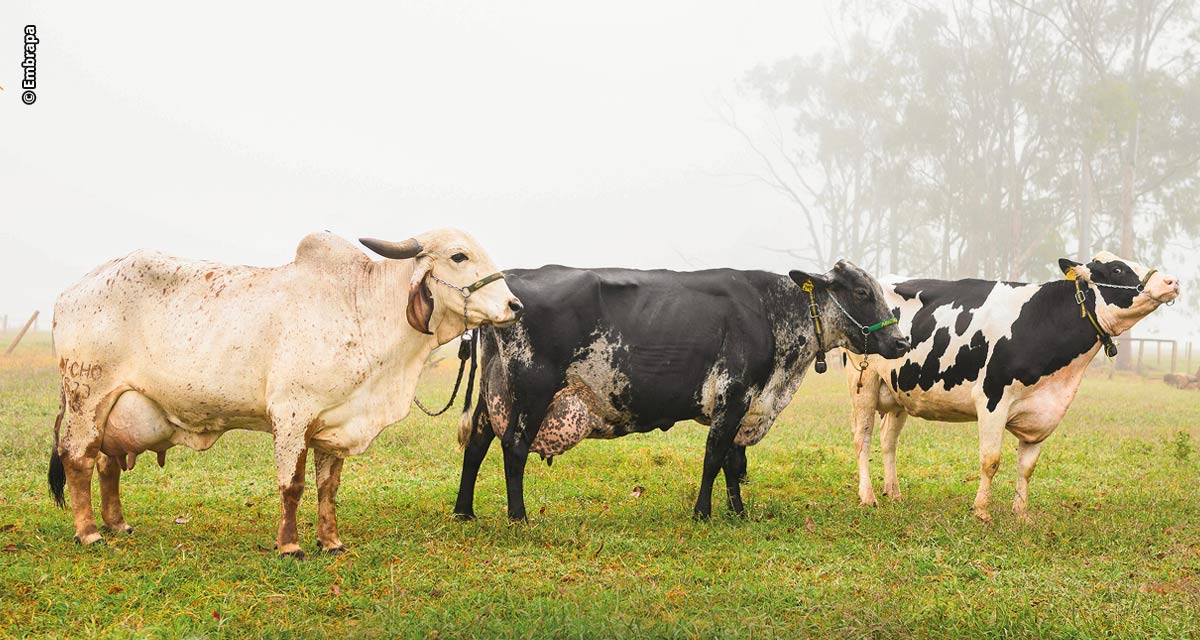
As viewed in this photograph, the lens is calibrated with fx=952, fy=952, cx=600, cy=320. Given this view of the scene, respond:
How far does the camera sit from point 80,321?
250 inches

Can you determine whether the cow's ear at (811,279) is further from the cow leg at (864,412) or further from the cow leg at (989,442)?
the cow leg at (989,442)

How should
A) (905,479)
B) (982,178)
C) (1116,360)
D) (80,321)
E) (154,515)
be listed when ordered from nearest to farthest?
(80,321) → (154,515) → (905,479) → (1116,360) → (982,178)

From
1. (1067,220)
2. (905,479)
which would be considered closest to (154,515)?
(905,479)

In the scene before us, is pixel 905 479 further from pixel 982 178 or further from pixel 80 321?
pixel 982 178

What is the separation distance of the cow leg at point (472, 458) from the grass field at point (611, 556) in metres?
0.25

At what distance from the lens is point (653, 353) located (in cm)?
749

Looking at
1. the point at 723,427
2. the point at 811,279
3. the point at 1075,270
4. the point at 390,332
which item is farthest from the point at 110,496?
the point at 1075,270

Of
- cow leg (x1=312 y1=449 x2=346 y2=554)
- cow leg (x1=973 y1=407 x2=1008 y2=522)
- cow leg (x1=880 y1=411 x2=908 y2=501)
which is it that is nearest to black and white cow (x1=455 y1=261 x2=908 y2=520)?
cow leg (x1=973 y1=407 x2=1008 y2=522)

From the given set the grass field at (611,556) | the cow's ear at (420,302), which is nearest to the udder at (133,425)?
the grass field at (611,556)

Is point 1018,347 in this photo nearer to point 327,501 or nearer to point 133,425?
point 327,501

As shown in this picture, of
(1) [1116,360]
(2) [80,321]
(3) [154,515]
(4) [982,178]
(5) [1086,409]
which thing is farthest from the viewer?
(4) [982,178]

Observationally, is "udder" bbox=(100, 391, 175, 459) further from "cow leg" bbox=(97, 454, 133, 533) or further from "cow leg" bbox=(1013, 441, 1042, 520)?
"cow leg" bbox=(1013, 441, 1042, 520)

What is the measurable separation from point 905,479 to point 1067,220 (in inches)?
1440

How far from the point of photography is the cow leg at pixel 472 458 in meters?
7.53
